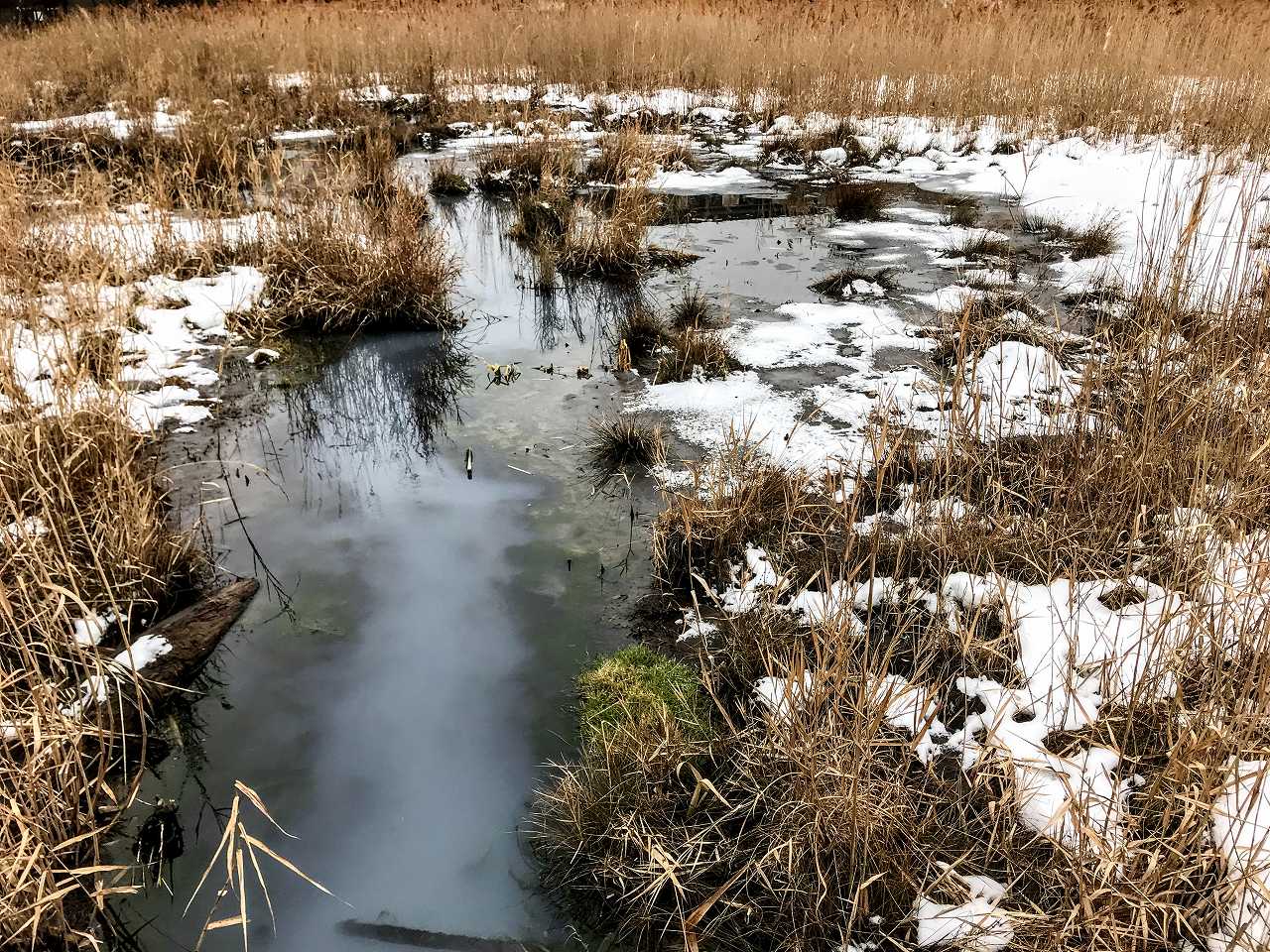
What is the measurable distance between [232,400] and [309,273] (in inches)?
50.3

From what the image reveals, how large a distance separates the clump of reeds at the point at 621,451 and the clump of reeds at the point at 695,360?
27.5 inches

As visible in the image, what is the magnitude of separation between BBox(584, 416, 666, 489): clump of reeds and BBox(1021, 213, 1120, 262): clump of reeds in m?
4.50

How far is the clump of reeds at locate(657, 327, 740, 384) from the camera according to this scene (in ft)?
15.7

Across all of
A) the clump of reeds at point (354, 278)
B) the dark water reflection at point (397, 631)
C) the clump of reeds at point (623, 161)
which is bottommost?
the dark water reflection at point (397, 631)

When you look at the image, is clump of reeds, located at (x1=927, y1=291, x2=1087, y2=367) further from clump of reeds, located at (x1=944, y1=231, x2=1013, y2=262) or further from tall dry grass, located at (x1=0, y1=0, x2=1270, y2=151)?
tall dry grass, located at (x1=0, y1=0, x2=1270, y2=151)

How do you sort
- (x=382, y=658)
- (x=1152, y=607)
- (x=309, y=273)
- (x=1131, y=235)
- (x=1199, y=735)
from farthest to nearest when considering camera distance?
(x=1131, y=235), (x=309, y=273), (x=382, y=658), (x=1152, y=607), (x=1199, y=735)

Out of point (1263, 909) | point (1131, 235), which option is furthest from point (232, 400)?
point (1131, 235)

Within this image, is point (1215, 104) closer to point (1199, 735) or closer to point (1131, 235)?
point (1131, 235)

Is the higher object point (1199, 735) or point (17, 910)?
point (1199, 735)

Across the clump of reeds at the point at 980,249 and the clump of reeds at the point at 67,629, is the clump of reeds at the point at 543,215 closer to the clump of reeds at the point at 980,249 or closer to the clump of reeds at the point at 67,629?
the clump of reeds at the point at 980,249

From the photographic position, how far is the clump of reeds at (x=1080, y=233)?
21.0 ft

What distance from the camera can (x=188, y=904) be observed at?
2.03 metres

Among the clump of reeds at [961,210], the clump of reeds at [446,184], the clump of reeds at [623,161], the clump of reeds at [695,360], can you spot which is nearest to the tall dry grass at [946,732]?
the clump of reeds at [695,360]

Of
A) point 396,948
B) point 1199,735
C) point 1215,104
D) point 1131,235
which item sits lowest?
point 396,948
